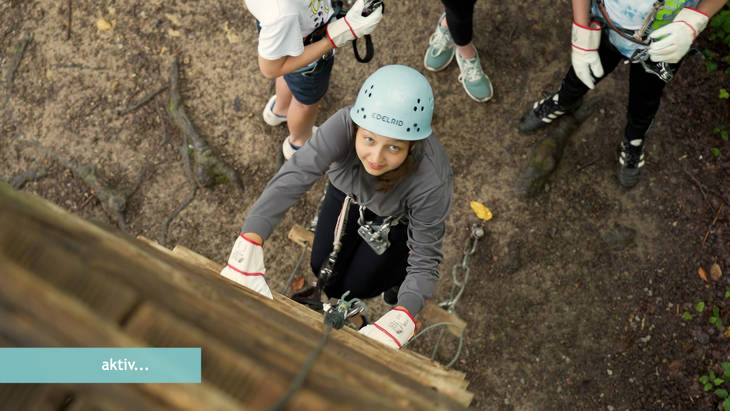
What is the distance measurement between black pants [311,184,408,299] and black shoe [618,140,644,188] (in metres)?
2.12

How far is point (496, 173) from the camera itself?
3.97m

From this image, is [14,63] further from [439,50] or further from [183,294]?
[183,294]

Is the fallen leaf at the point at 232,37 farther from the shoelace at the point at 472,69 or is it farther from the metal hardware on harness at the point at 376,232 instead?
the metal hardware on harness at the point at 376,232

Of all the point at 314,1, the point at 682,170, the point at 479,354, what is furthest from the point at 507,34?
the point at 479,354

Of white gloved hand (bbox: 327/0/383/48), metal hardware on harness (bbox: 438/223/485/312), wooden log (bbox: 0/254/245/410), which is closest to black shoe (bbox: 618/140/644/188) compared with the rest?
metal hardware on harness (bbox: 438/223/485/312)

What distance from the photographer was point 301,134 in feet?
12.1

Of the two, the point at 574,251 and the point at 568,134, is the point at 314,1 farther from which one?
the point at 574,251

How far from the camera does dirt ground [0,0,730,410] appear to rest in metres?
3.54

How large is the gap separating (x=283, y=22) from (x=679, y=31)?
83.6 inches

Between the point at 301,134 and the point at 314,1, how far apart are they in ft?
4.41

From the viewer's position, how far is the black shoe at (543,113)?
3.76 meters

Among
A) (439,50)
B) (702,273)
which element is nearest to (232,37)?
(439,50)

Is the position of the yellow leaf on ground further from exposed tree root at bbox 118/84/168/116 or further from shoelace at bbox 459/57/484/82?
exposed tree root at bbox 118/84/168/116

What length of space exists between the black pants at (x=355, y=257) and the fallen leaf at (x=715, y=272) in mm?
2526
